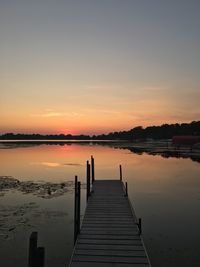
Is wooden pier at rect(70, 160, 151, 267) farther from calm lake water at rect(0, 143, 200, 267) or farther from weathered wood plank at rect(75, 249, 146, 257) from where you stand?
calm lake water at rect(0, 143, 200, 267)

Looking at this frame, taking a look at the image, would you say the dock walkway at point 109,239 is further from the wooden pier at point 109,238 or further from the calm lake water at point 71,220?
the calm lake water at point 71,220

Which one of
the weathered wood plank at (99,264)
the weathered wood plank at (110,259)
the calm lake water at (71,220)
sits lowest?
the calm lake water at (71,220)

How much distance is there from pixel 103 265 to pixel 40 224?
259 inches

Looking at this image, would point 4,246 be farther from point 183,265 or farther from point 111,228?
point 183,265

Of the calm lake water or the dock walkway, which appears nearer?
the dock walkway

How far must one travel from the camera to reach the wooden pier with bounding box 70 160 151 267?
950cm

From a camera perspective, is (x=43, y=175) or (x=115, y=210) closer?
(x=115, y=210)

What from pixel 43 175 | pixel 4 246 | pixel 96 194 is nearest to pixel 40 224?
pixel 4 246

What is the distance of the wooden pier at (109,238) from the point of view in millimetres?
9500

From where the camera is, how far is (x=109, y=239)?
1138cm

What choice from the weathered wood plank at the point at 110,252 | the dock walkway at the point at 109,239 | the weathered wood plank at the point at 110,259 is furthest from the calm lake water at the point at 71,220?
the weathered wood plank at the point at 110,259

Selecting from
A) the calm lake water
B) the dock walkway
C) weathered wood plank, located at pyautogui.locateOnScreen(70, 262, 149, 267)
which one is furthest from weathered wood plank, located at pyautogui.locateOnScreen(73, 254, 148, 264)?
the calm lake water

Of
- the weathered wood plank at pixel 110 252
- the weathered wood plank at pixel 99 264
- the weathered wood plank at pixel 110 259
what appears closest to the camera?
the weathered wood plank at pixel 99 264

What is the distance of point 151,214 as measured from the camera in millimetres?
17125
